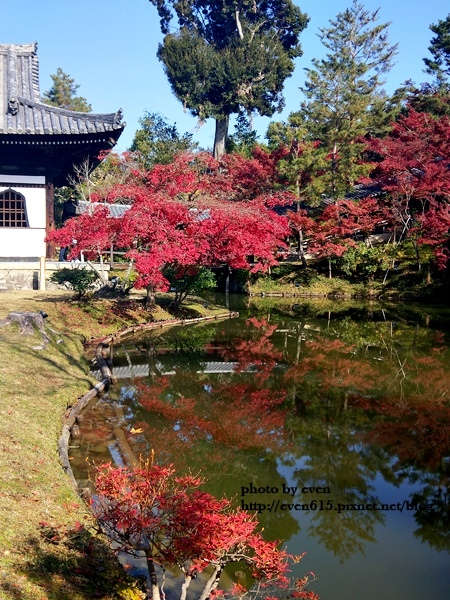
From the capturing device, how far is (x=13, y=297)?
18859 mm

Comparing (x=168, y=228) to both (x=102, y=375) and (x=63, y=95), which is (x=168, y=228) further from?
(x=63, y=95)

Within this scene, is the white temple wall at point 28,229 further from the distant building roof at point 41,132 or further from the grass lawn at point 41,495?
the grass lawn at point 41,495

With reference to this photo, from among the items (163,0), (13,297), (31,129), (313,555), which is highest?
(163,0)

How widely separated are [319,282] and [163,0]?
32.8 m

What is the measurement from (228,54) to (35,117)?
98.8ft

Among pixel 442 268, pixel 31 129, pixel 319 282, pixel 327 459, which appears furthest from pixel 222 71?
pixel 327 459

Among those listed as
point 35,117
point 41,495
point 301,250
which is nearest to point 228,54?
point 301,250

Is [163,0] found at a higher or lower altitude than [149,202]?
higher

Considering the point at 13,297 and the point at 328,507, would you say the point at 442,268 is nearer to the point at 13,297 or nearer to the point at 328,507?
the point at 13,297

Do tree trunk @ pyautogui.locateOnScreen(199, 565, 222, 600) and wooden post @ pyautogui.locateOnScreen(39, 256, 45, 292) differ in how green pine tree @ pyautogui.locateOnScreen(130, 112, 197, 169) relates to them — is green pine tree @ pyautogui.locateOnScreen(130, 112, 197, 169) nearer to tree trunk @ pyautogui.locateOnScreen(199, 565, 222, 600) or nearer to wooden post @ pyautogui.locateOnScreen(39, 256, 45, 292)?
wooden post @ pyautogui.locateOnScreen(39, 256, 45, 292)

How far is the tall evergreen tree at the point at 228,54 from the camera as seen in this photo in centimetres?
4516

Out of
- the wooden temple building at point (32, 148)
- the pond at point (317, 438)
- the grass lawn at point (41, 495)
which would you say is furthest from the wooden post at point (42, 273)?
the grass lawn at point (41, 495)

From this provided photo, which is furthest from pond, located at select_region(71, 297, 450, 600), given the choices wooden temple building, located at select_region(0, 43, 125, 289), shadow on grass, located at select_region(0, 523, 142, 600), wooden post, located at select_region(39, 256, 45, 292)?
wooden temple building, located at select_region(0, 43, 125, 289)

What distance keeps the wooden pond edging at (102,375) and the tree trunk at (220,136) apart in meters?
27.5
